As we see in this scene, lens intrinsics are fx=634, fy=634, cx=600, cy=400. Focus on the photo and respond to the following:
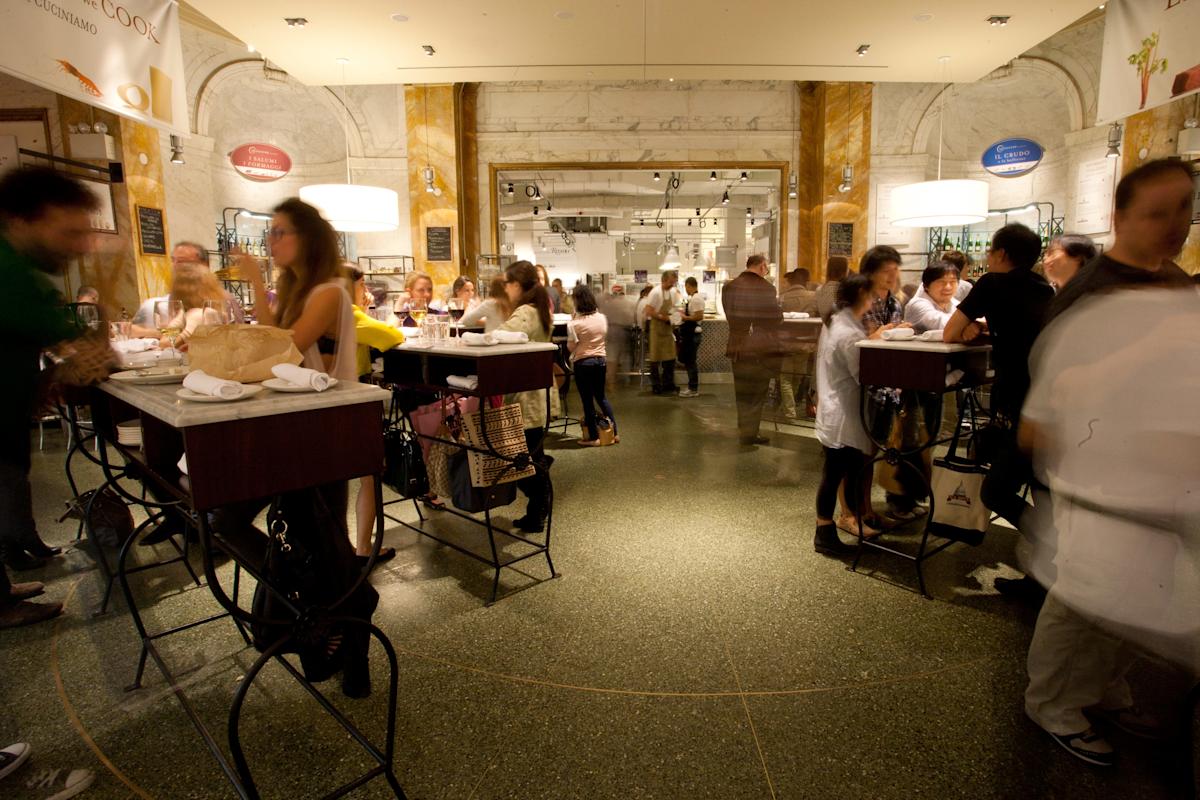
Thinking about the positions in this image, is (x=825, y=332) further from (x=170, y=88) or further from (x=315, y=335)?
(x=170, y=88)

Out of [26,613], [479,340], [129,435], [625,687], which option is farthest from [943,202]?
[26,613]

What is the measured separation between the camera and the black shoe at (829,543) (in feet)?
10.6

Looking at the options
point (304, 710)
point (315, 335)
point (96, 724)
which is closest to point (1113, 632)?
point (304, 710)

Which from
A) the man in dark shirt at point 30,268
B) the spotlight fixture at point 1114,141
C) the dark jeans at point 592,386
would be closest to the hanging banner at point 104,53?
the man in dark shirt at point 30,268

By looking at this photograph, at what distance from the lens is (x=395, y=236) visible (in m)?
9.49

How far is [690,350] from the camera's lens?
881 cm

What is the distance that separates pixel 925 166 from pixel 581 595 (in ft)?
30.2

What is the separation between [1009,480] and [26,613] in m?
3.92

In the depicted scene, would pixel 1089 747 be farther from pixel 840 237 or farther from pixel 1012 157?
pixel 1012 157

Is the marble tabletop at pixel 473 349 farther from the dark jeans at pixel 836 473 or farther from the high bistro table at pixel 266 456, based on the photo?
the dark jeans at pixel 836 473

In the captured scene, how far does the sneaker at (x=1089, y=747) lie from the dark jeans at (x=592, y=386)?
4.14 m

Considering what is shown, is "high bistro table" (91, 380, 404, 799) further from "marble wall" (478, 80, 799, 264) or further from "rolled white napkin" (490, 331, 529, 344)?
"marble wall" (478, 80, 799, 264)

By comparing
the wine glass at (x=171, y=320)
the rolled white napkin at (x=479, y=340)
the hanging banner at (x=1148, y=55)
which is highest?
the hanging banner at (x=1148, y=55)

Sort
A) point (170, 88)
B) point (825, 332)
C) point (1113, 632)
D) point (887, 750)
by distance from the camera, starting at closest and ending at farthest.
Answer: point (1113, 632)
point (887, 750)
point (825, 332)
point (170, 88)
